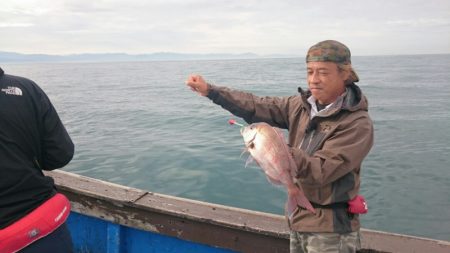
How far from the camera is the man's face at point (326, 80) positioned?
2.58m

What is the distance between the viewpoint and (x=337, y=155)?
7.64 feet

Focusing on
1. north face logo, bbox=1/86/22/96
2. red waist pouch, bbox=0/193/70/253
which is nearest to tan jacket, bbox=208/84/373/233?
red waist pouch, bbox=0/193/70/253

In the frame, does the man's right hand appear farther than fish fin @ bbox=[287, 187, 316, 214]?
Yes

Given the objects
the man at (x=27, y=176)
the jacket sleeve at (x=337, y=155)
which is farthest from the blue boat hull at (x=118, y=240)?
the jacket sleeve at (x=337, y=155)

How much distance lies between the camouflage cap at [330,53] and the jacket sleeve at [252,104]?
67 cm

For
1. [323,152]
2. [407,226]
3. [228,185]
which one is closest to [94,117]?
[228,185]

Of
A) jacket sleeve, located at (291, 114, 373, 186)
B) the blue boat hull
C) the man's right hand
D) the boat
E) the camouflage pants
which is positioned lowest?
the blue boat hull

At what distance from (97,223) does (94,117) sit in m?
16.5

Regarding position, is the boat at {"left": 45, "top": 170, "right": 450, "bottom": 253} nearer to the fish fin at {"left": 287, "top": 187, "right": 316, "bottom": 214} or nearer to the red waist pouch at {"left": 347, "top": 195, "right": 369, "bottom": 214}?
the red waist pouch at {"left": 347, "top": 195, "right": 369, "bottom": 214}

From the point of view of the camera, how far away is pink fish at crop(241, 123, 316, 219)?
2242mm

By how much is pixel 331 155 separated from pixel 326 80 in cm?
57

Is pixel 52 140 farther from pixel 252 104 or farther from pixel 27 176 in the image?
pixel 252 104

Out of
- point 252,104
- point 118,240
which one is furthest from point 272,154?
point 118,240

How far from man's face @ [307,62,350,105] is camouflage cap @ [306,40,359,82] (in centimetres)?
3
